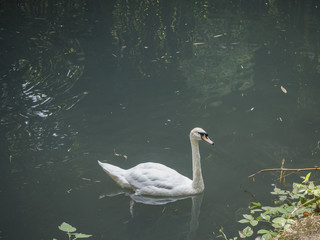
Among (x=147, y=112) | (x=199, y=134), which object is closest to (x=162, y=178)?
(x=199, y=134)

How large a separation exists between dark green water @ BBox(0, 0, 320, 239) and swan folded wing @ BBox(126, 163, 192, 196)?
23cm

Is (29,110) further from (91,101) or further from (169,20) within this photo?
(169,20)

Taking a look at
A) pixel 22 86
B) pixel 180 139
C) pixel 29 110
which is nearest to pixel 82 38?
pixel 22 86

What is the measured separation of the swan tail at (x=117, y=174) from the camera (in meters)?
6.21

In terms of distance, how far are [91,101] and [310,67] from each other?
5.31 m

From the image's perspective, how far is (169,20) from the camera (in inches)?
562

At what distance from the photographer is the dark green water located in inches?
227

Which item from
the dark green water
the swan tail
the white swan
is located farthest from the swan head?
the swan tail

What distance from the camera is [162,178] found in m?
6.09

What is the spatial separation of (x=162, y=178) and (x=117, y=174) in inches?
26.8

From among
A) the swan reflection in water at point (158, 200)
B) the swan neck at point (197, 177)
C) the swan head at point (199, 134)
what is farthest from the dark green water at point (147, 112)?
the swan head at point (199, 134)

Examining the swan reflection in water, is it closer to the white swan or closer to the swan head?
the white swan

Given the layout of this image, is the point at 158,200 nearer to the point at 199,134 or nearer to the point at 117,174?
the point at 117,174

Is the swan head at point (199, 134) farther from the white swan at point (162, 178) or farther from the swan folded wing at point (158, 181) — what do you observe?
the swan folded wing at point (158, 181)
